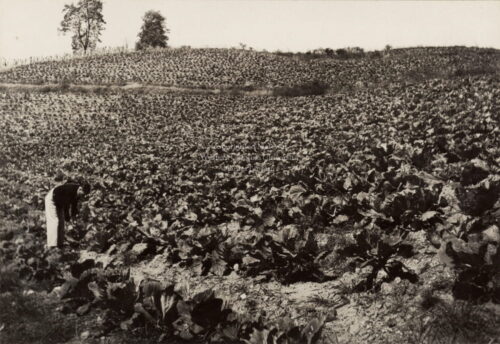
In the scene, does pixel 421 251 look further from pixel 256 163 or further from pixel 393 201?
pixel 256 163

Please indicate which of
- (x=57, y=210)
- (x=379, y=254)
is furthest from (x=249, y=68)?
(x=379, y=254)

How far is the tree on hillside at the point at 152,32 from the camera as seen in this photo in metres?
64.9

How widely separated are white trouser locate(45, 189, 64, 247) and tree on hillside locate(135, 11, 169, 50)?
5936cm

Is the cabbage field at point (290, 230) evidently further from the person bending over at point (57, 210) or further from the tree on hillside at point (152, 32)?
the tree on hillside at point (152, 32)

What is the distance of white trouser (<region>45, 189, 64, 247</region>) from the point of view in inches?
327

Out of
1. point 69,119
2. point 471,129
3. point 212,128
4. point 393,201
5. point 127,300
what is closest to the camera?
point 127,300

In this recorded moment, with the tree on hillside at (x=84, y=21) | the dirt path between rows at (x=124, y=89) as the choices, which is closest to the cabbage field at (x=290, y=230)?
the dirt path between rows at (x=124, y=89)

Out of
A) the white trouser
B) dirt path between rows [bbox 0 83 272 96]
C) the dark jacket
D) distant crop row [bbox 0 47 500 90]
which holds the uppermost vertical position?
distant crop row [bbox 0 47 500 90]

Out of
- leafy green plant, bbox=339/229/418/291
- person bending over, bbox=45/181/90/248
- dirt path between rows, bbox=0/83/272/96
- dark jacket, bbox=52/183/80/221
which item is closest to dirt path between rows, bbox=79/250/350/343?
leafy green plant, bbox=339/229/418/291

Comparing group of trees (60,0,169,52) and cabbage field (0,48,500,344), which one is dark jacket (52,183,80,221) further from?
group of trees (60,0,169,52)

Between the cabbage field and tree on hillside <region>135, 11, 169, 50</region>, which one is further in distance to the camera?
tree on hillside <region>135, 11, 169, 50</region>

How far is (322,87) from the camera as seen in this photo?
28.9 meters

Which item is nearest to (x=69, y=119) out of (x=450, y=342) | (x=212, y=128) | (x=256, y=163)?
(x=212, y=128)

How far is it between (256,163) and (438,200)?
6886 millimetres
